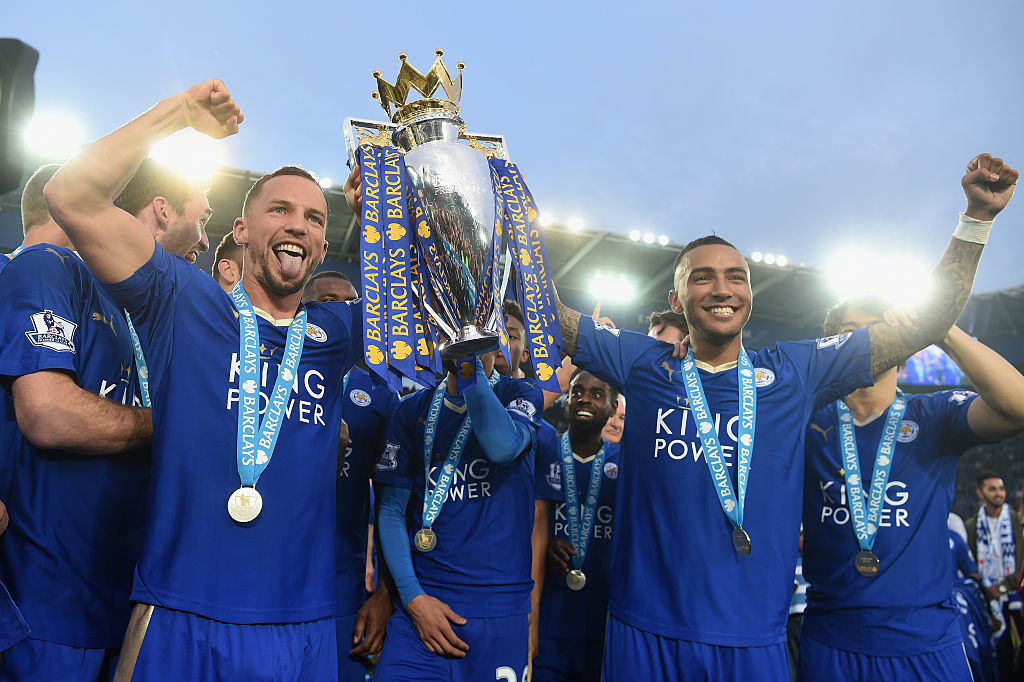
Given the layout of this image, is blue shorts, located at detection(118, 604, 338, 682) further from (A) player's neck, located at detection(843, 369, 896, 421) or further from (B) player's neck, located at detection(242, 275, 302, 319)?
(A) player's neck, located at detection(843, 369, 896, 421)

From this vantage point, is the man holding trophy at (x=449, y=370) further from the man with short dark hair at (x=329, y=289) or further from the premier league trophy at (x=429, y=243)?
the man with short dark hair at (x=329, y=289)

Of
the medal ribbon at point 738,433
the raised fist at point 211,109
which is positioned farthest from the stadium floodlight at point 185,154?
the medal ribbon at point 738,433

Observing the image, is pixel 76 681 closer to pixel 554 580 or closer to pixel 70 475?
pixel 70 475

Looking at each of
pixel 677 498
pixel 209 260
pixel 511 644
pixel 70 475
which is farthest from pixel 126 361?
pixel 209 260

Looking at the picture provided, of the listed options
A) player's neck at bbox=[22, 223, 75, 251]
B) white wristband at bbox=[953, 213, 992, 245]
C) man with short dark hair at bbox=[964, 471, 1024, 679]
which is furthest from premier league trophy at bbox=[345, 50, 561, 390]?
man with short dark hair at bbox=[964, 471, 1024, 679]

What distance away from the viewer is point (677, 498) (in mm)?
2500

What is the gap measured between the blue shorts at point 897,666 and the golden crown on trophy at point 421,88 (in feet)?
8.91

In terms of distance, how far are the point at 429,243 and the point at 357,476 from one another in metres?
1.71

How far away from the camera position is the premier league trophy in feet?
6.43

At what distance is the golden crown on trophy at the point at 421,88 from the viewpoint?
2.21 metres

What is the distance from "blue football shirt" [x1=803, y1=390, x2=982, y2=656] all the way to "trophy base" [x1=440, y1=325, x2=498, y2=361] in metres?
2.03

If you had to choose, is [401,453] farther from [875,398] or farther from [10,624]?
[875,398]

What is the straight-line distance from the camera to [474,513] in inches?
116

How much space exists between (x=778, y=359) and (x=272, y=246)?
2016 mm
